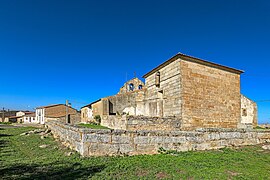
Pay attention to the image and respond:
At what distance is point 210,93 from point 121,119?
262 inches

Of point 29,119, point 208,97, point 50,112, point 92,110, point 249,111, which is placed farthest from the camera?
point 29,119

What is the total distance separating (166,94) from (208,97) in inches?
117

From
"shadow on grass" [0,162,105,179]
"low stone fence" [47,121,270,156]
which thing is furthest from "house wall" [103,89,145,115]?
"shadow on grass" [0,162,105,179]

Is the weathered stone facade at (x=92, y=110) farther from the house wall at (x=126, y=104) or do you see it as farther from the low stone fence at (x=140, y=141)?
the low stone fence at (x=140, y=141)

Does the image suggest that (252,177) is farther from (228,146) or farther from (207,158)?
(228,146)

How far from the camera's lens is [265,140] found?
10.6m

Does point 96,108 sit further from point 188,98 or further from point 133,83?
point 188,98

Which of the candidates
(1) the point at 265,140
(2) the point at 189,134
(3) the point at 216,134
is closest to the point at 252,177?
(2) the point at 189,134

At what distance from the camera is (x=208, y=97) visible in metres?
12.7

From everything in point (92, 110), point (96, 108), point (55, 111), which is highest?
point (96, 108)

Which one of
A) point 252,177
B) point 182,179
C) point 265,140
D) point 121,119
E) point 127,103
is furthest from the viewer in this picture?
point 127,103

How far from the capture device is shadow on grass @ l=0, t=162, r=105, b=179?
440 cm

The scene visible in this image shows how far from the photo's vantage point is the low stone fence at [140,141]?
20.0 feet

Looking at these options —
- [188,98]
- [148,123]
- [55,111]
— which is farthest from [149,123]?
[55,111]
